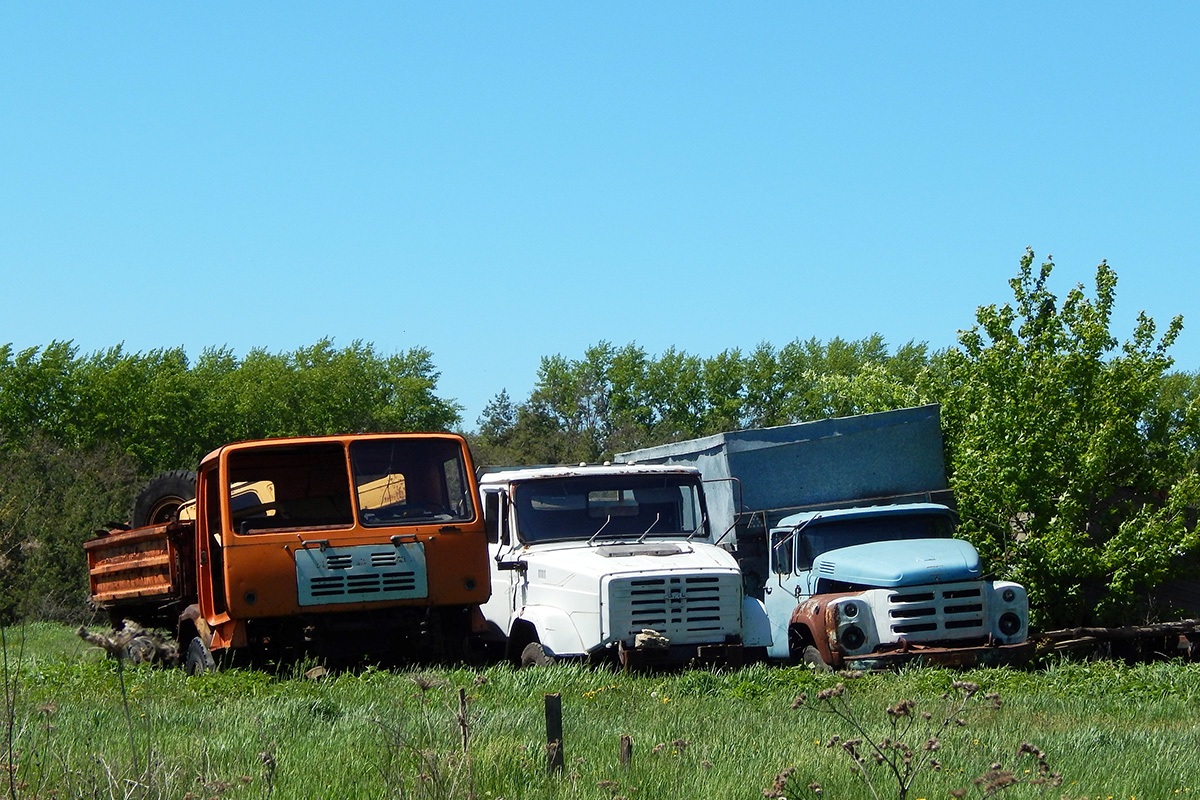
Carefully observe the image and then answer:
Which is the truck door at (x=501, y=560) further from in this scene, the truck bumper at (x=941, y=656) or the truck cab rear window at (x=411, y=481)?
the truck bumper at (x=941, y=656)

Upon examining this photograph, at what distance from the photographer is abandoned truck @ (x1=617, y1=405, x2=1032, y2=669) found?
13.7 metres

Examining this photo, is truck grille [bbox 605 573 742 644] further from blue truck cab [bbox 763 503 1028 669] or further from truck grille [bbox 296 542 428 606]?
truck grille [bbox 296 542 428 606]

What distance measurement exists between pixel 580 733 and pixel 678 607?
165 inches

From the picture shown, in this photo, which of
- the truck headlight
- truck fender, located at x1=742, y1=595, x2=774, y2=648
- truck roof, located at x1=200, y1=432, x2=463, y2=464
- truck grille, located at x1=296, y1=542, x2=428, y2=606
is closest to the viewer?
truck grille, located at x1=296, y1=542, x2=428, y2=606

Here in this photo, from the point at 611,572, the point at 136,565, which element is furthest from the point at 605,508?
the point at 136,565

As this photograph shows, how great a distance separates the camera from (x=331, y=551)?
12484mm

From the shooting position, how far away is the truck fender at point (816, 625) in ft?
44.8

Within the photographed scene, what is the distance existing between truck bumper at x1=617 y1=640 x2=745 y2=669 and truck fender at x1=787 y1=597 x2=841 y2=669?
1.20 m

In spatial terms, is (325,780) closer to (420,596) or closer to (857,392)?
(420,596)

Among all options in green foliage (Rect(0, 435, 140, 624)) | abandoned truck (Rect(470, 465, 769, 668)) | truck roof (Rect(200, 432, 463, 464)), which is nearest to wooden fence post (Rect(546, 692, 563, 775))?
abandoned truck (Rect(470, 465, 769, 668))

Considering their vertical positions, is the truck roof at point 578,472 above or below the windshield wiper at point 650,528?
above

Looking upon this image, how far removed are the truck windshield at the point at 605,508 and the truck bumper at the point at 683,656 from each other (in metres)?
1.51

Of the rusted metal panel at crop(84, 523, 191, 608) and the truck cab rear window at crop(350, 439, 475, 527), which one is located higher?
the truck cab rear window at crop(350, 439, 475, 527)

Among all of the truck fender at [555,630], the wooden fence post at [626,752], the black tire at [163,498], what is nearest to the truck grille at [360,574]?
the truck fender at [555,630]
